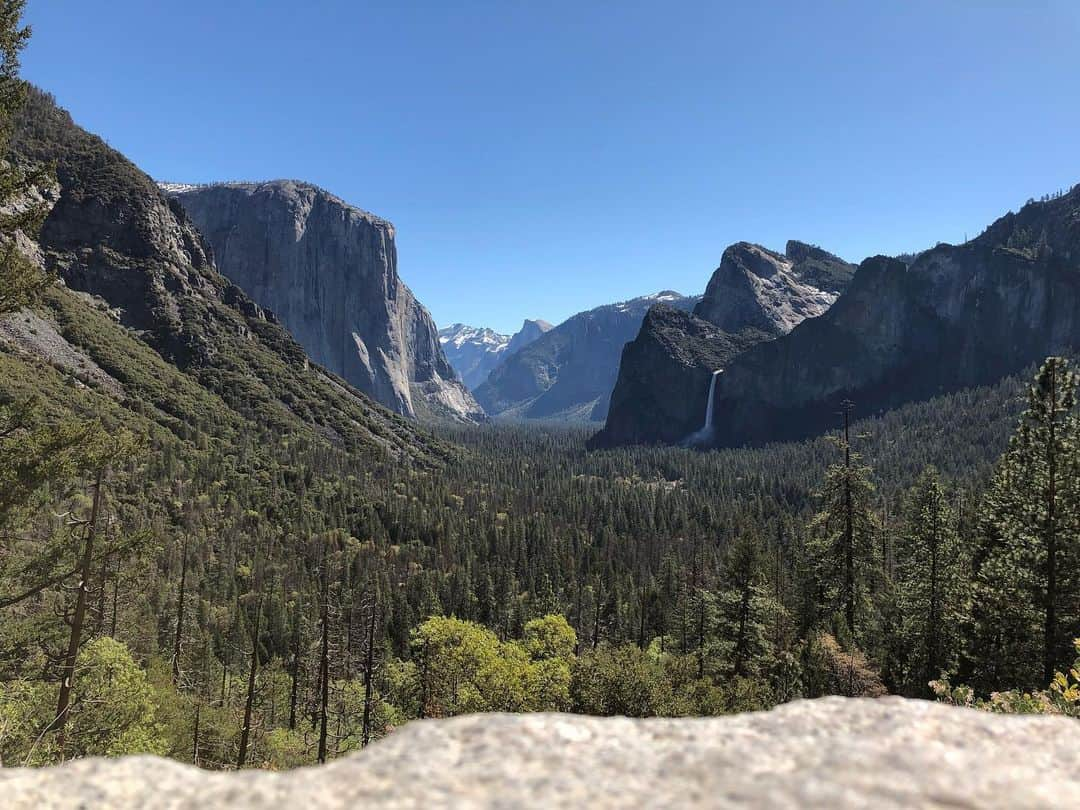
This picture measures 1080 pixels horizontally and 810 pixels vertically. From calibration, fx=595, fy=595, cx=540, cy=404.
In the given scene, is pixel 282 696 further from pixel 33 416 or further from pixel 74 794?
pixel 74 794

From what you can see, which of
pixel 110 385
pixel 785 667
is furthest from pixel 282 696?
pixel 110 385

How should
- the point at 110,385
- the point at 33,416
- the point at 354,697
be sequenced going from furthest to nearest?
the point at 110,385
the point at 354,697
the point at 33,416

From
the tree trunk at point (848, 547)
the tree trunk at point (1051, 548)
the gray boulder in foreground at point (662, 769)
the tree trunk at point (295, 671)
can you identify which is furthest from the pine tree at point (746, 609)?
the tree trunk at point (295, 671)

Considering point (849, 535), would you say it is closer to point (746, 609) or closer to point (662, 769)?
point (746, 609)

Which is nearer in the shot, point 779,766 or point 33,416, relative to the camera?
point 779,766

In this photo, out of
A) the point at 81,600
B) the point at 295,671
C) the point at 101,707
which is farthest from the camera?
the point at 295,671

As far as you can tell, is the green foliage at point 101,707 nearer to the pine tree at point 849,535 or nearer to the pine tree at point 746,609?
the pine tree at point 746,609

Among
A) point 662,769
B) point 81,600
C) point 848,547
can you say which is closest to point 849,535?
point 848,547

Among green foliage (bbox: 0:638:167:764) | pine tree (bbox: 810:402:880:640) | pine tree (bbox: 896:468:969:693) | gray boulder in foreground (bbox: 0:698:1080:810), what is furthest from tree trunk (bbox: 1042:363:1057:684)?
green foliage (bbox: 0:638:167:764)
